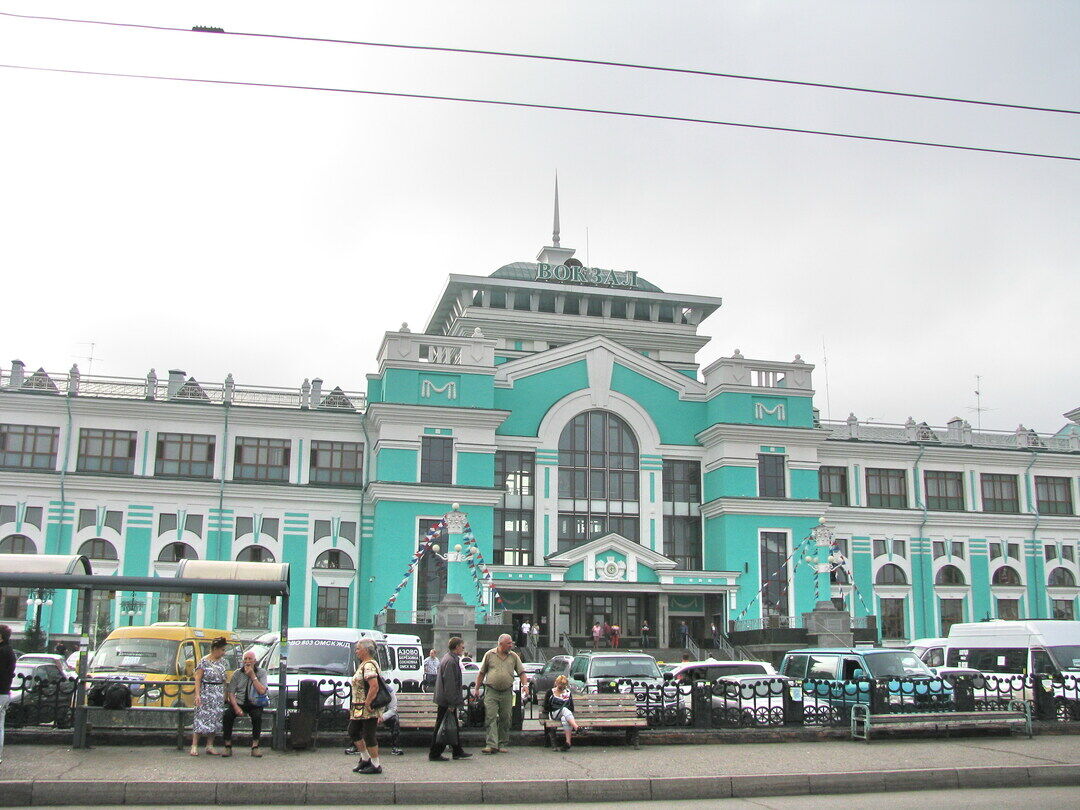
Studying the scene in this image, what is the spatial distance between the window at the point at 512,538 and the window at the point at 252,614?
23.6 feet

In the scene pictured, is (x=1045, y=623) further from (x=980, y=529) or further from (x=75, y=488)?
(x=75, y=488)

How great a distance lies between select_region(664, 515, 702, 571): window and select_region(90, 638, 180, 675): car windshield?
29017 millimetres

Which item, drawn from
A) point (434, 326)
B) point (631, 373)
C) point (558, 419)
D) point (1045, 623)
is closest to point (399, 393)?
point (558, 419)

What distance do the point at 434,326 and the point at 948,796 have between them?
51.7 metres

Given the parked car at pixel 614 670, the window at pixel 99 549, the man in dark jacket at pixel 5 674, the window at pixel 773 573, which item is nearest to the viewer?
the man in dark jacket at pixel 5 674

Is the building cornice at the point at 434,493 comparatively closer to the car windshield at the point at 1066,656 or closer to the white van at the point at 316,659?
the white van at the point at 316,659

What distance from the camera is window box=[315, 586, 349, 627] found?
44.6 metres

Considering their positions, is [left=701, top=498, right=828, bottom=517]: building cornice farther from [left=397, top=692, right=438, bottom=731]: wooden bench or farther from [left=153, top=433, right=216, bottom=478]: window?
[left=397, top=692, right=438, bottom=731]: wooden bench

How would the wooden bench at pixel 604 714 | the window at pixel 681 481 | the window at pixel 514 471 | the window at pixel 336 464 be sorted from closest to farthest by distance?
the wooden bench at pixel 604 714
the window at pixel 514 471
the window at pixel 336 464
the window at pixel 681 481

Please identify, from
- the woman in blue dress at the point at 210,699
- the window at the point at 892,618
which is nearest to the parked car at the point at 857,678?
the woman in blue dress at the point at 210,699

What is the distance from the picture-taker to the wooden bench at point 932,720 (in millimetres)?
18609

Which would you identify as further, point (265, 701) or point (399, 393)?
point (399, 393)

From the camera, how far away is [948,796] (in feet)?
47.1

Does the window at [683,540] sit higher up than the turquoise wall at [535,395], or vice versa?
the turquoise wall at [535,395]
